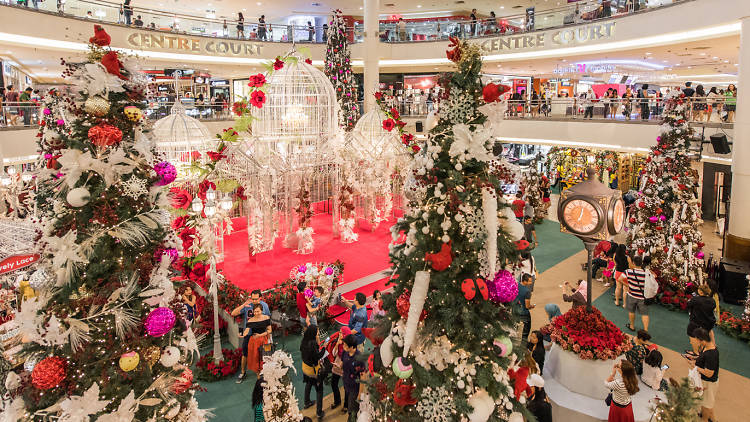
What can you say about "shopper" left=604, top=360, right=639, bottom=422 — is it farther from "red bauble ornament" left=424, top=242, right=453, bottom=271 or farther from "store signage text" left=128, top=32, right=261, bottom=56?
"store signage text" left=128, top=32, right=261, bottom=56

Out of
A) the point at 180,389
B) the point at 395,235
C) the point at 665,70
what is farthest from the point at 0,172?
the point at 665,70

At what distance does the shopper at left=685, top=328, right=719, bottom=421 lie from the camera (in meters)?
5.22

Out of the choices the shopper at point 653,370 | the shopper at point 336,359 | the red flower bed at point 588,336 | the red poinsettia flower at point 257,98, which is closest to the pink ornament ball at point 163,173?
the shopper at point 336,359

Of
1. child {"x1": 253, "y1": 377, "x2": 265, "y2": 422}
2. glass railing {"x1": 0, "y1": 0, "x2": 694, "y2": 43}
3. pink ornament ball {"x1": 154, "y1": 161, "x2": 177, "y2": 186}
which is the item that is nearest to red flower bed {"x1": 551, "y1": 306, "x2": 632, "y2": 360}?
child {"x1": 253, "y1": 377, "x2": 265, "y2": 422}

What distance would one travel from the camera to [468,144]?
12.1 ft

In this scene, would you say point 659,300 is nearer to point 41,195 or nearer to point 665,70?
point 41,195

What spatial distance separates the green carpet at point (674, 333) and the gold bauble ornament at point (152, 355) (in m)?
7.52

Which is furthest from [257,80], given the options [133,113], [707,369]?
[707,369]

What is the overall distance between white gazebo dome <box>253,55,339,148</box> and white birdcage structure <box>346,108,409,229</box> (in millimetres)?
998

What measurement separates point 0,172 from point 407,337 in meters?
10.9

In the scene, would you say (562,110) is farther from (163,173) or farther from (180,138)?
(163,173)

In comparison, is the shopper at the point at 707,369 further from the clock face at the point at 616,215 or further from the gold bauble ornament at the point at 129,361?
the gold bauble ornament at the point at 129,361

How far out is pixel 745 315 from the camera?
7773mm

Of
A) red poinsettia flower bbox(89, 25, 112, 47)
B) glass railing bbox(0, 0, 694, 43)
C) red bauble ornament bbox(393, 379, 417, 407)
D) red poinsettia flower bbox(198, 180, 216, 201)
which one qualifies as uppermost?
glass railing bbox(0, 0, 694, 43)
